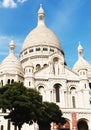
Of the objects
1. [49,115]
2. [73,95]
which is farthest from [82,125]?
[49,115]

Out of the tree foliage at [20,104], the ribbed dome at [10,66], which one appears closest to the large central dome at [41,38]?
the ribbed dome at [10,66]

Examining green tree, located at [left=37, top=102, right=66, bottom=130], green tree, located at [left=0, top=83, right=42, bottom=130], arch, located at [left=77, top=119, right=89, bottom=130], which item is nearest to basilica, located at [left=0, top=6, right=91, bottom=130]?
arch, located at [left=77, top=119, right=89, bottom=130]

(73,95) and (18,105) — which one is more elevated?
(73,95)

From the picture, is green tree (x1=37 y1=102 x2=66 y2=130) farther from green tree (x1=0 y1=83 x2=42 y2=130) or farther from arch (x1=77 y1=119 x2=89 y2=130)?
arch (x1=77 y1=119 x2=89 y2=130)

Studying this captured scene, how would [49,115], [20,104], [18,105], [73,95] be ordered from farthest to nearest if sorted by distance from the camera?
1. [73,95]
2. [49,115]
3. [18,105]
4. [20,104]

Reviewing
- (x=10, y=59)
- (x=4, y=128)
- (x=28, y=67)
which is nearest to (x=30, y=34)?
(x=10, y=59)

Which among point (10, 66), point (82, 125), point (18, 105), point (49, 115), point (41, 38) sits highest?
point (41, 38)

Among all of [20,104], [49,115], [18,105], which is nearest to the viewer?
[20,104]

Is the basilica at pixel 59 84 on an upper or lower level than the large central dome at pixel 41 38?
lower

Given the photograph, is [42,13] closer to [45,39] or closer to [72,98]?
[45,39]

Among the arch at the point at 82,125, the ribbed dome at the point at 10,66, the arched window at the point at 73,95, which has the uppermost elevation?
the ribbed dome at the point at 10,66

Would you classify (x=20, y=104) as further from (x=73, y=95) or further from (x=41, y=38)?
(x=41, y=38)

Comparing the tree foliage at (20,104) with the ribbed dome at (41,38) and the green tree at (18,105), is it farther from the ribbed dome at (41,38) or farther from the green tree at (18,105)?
the ribbed dome at (41,38)

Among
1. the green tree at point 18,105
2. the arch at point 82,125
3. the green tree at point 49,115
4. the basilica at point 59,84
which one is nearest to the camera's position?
the green tree at point 18,105
